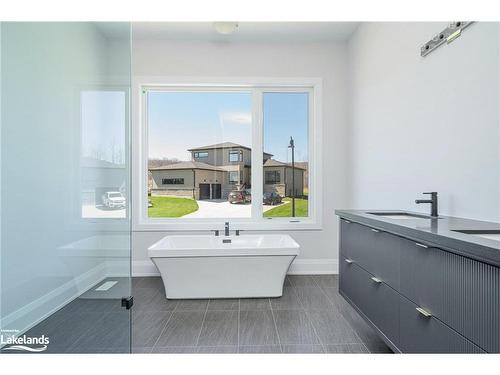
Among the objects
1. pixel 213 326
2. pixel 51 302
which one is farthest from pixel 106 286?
pixel 213 326

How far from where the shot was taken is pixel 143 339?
209cm

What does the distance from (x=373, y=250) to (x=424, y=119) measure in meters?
1.10

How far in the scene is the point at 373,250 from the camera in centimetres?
181

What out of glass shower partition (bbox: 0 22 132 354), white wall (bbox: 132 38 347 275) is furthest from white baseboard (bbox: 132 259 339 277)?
glass shower partition (bbox: 0 22 132 354)

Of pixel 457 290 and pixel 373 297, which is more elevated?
pixel 457 290

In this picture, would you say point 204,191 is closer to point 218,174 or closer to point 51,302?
point 218,174

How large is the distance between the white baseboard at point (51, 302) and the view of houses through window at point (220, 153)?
1.80m

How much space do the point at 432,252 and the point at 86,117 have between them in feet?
7.35

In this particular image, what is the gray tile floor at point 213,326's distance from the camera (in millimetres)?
1746

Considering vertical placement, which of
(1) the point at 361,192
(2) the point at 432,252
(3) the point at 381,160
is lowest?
(2) the point at 432,252

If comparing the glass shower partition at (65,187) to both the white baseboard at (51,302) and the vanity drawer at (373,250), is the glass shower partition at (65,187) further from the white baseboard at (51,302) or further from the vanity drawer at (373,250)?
the vanity drawer at (373,250)

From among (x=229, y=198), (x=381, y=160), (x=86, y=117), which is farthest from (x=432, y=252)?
(x=229, y=198)

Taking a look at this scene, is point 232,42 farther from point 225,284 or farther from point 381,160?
point 225,284

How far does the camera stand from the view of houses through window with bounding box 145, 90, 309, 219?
3752mm
